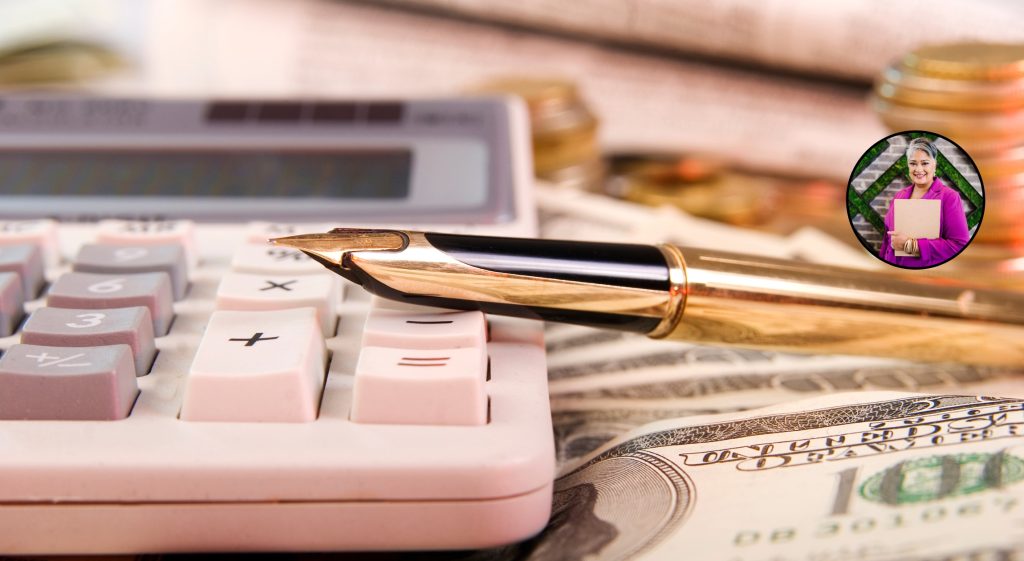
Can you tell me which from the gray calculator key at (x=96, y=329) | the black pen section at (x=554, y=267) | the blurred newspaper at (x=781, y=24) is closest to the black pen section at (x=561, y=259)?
the black pen section at (x=554, y=267)

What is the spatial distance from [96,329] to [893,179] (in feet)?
0.95

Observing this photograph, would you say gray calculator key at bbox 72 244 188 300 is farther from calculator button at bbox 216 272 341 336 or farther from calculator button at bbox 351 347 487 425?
calculator button at bbox 351 347 487 425

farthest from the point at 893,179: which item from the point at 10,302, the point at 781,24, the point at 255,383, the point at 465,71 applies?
the point at 465,71

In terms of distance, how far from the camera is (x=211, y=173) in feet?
1.79

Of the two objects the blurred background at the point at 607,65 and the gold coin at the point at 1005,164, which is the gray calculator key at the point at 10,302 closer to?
the blurred background at the point at 607,65

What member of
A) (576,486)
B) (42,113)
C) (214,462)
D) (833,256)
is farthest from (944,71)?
(42,113)

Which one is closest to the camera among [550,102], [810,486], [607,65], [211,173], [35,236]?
[810,486]

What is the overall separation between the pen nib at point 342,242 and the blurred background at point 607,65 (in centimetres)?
29

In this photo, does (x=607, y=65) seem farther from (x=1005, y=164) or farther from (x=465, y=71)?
(x=1005, y=164)

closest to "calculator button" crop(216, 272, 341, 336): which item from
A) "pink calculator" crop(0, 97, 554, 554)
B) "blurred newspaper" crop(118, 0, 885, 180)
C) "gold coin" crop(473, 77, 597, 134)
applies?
"pink calculator" crop(0, 97, 554, 554)

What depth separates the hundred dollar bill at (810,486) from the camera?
29 cm

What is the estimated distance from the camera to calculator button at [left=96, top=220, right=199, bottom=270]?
443 mm

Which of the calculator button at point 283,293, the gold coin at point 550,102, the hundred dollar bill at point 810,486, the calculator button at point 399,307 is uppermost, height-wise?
the gold coin at point 550,102

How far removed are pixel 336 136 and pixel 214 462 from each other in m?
0.30
